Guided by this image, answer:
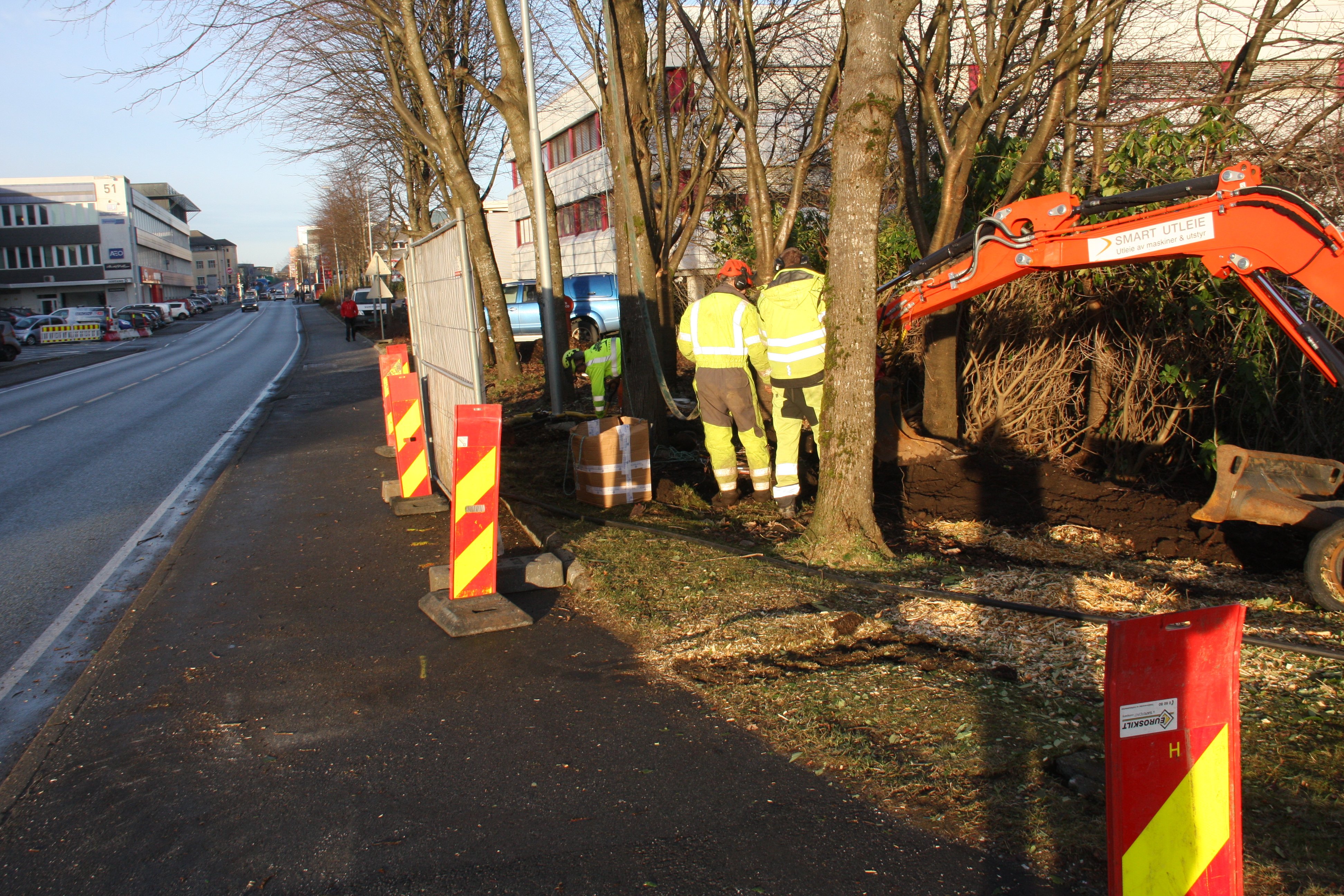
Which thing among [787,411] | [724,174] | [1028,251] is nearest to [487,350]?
[724,174]

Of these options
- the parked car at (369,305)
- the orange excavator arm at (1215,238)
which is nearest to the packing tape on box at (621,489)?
the orange excavator arm at (1215,238)

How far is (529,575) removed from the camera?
5.59 metres

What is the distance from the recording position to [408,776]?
11.4 ft

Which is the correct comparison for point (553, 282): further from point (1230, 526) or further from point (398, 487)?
point (1230, 526)

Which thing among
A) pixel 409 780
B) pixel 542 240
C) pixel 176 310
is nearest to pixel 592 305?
pixel 542 240

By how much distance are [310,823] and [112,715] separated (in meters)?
1.62

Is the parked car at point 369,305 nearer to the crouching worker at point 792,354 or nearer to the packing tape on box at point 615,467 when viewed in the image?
the packing tape on box at point 615,467

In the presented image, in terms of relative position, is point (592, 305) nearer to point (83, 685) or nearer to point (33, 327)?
point (83, 685)

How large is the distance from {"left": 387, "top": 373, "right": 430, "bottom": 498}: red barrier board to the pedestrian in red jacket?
28.5 meters

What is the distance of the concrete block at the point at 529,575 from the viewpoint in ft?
18.2

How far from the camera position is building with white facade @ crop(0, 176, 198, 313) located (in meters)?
74.8

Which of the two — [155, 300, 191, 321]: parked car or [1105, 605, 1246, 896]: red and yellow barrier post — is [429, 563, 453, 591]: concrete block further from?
[155, 300, 191, 321]: parked car

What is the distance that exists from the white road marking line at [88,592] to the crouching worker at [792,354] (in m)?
4.91

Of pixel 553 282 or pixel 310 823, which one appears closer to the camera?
pixel 310 823
